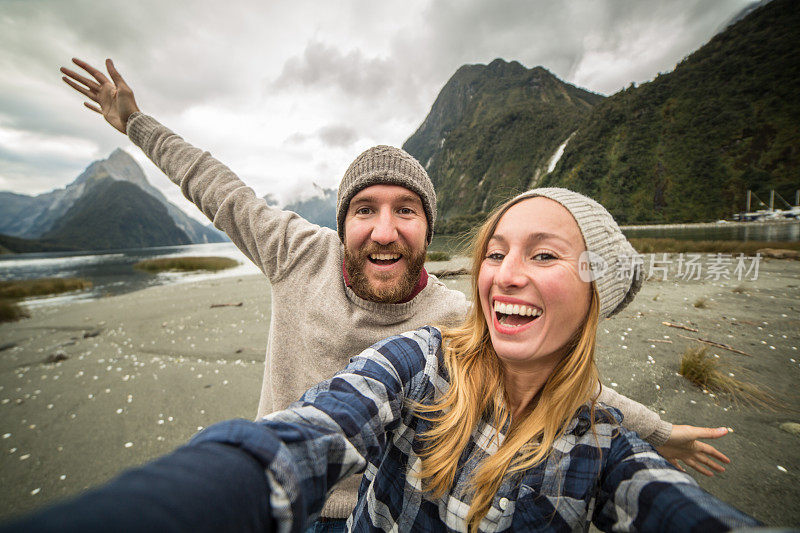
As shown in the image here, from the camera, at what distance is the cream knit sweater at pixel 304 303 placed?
245cm

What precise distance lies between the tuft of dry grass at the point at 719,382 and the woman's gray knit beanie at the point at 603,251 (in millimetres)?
4555

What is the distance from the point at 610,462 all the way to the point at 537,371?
589mm

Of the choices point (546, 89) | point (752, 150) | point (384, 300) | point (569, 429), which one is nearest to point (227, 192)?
point (384, 300)

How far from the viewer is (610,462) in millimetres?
1665

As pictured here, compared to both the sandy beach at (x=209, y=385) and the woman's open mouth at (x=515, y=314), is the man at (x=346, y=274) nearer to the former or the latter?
the woman's open mouth at (x=515, y=314)

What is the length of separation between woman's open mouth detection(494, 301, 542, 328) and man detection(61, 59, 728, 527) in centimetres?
71

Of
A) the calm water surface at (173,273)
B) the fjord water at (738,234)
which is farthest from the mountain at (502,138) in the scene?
the calm water surface at (173,273)

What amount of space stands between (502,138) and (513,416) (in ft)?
440

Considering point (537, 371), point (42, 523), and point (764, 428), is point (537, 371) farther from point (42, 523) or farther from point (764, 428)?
point (764, 428)

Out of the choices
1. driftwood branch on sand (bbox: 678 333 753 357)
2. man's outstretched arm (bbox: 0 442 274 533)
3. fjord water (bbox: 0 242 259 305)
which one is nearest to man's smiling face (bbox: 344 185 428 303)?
man's outstretched arm (bbox: 0 442 274 533)

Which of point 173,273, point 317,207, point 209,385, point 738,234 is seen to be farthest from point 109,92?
point 317,207

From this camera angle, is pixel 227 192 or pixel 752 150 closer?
pixel 227 192

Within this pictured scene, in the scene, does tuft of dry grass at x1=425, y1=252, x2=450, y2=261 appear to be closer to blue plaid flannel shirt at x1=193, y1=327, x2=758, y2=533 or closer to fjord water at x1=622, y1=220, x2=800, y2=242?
blue plaid flannel shirt at x1=193, y1=327, x2=758, y2=533

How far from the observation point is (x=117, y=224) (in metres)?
148
